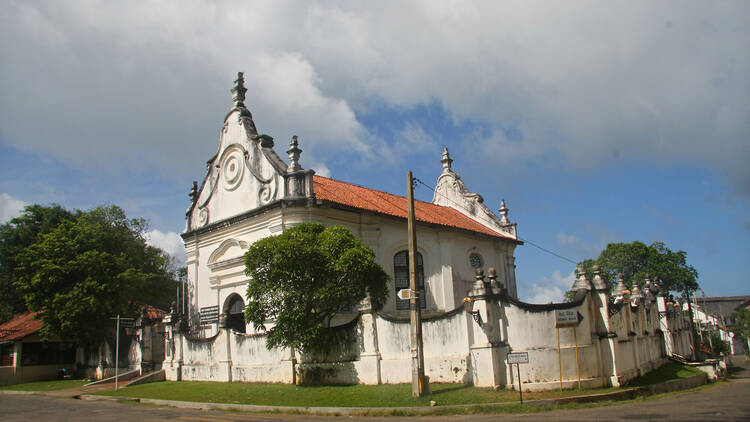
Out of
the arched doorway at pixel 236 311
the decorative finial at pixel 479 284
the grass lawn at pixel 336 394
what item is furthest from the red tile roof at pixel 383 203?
the decorative finial at pixel 479 284

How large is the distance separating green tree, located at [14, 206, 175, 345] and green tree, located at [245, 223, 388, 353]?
40.8 feet

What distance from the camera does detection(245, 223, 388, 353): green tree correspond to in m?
17.4

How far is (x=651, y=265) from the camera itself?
2096 inches

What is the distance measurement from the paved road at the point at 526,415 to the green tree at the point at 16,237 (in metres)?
20.4

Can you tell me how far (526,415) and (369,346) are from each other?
659 cm

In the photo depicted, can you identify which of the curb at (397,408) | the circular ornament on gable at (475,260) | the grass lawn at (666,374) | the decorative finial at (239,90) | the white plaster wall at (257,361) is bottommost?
the grass lawn at (666,374)

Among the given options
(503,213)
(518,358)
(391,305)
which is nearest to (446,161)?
(503,213)

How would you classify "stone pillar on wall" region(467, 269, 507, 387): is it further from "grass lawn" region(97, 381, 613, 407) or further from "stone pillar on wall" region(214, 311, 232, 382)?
"stone pillar on wall" region(214, 311, 232, 382)

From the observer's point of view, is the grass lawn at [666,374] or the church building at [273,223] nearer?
the grass lawn at [666,374]

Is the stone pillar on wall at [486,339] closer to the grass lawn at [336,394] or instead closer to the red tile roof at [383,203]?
the grass lawn at [336,394]

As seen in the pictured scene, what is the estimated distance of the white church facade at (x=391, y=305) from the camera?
49.6 feet

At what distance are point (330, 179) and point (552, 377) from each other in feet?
53.4

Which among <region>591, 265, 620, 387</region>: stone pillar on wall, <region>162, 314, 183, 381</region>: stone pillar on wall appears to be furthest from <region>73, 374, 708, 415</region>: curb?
<region>162, 314, 183, 381</region>: stone pillar on wall

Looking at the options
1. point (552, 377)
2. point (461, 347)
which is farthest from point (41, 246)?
point (552, 377)
